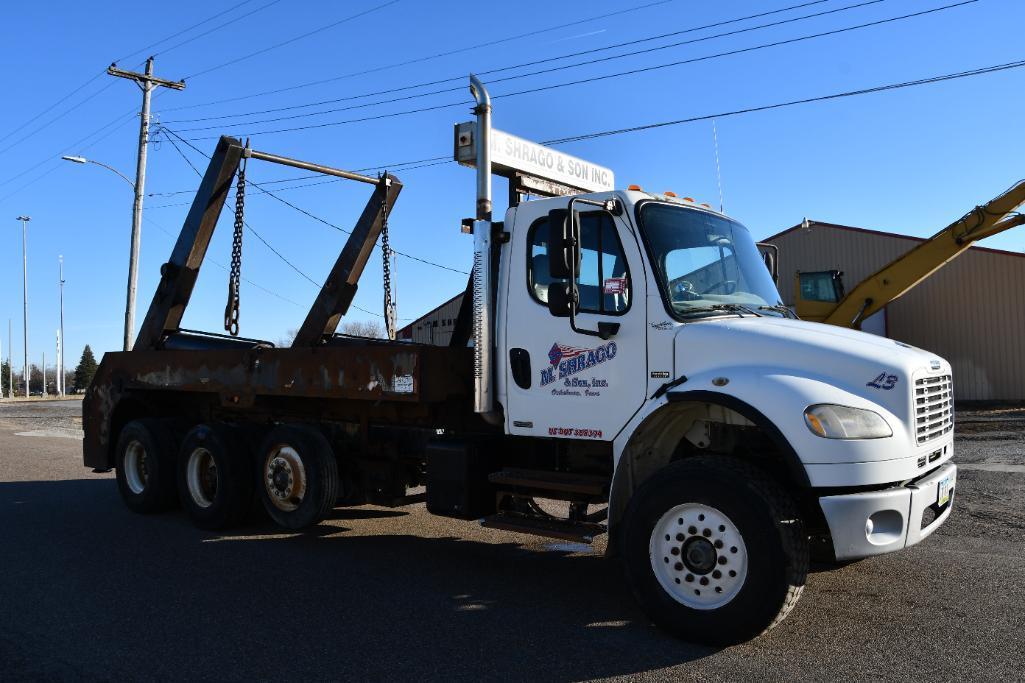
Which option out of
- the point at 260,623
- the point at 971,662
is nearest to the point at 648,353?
the point at 971,662

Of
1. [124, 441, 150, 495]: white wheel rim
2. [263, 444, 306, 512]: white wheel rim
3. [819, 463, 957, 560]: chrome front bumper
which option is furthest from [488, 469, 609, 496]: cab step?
[124, 441, 150, 495]: white wheel rim

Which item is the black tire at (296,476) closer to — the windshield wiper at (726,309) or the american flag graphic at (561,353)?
the american flag graphic at (561,353)

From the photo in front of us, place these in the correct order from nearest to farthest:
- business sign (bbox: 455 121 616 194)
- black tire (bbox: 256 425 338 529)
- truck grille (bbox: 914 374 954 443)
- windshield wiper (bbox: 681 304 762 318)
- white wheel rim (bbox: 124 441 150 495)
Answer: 1. truck grille (bbox: 914 374 954 443)
2. windshield wiper (bbox: 681 304 762 318)
3. business sign (bbox: 455 121 616 194)
4. black tire (bbox: 256 425 338 529)
5. white wheel rim (bbox: 124 441 150 495)

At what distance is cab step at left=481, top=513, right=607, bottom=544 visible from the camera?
521 centimetres

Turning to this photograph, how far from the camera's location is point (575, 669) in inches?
166

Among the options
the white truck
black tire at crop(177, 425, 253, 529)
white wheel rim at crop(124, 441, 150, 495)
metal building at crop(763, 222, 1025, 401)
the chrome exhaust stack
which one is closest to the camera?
the white truck

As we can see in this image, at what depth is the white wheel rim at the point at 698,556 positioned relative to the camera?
4.50m

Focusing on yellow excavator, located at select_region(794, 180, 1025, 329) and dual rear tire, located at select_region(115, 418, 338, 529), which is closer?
dual rear tire, located at select_region(115, 418, 338, 529)

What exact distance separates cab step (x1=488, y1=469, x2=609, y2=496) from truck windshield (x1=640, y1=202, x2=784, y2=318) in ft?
4.11

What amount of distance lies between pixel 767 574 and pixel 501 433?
8.08 feet

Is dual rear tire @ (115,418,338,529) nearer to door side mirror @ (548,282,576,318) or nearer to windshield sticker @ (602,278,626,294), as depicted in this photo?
door side mirror @ (548,282,576,318)

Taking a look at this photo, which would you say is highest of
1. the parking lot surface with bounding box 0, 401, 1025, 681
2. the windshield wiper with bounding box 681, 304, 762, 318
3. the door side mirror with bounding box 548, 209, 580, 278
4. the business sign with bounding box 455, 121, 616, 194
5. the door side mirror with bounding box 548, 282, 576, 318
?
the business sign with bounding box 455, 121, 616, 194

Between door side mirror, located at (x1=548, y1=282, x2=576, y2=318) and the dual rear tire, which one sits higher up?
door side mirror, located at (x1=548, y1=282, x2=576, y2=318)

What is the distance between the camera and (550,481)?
557cm
